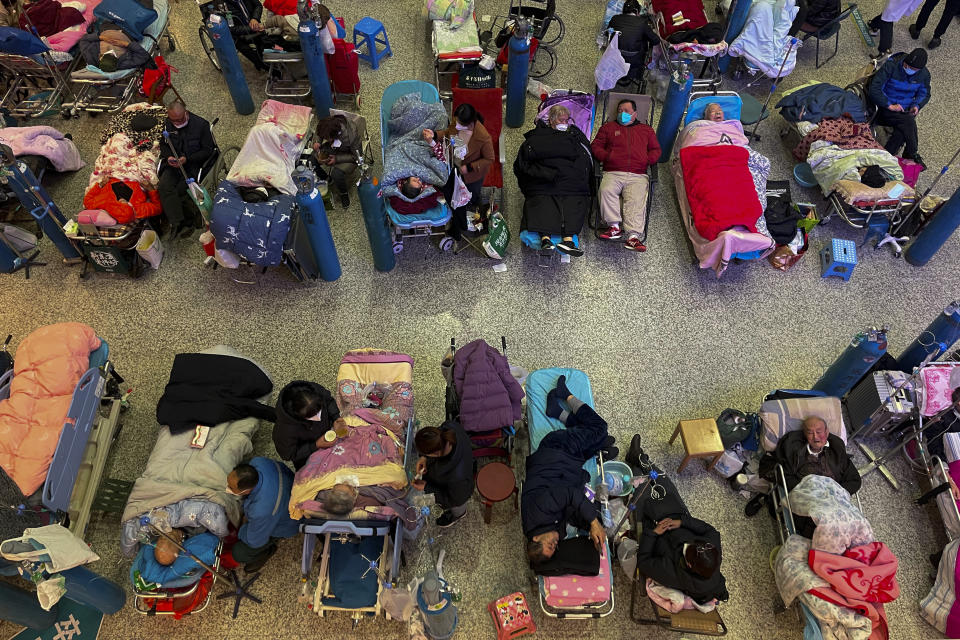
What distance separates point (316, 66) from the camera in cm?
737

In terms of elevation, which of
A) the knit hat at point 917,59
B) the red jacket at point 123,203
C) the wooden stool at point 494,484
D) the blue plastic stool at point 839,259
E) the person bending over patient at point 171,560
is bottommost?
the person bending over patient at point 171,560

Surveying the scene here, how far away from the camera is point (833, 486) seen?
15.9ft

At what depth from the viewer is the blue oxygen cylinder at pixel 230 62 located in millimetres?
7273

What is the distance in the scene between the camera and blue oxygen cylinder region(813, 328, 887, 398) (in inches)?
204

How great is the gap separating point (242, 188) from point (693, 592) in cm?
524

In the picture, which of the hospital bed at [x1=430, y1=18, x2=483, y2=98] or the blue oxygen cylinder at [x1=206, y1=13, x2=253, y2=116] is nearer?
the blue oxygen cylinder at [x1=206, y1=13, x2=253, y2=116]

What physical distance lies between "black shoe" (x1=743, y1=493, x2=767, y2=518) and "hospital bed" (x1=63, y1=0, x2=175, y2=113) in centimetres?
794

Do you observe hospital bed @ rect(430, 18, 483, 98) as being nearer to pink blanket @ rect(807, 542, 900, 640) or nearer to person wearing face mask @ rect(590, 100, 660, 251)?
person wearing face mask @ rect(590, 100, 660, 251)

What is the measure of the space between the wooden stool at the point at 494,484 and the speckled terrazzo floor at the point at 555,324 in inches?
15.8

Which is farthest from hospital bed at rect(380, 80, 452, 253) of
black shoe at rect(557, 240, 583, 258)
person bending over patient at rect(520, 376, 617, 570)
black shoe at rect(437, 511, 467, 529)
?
black shoe at rect(437, 511, 467, 529)

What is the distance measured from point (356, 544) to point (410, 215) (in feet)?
10.3

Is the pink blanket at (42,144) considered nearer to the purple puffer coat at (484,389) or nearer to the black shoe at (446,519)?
the purple puffer coat at (484,389)

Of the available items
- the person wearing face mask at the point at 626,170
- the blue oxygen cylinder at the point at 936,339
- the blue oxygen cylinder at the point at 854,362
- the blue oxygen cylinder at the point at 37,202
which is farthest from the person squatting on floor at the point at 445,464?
the blue oxygen cylinder at the point at 37,202

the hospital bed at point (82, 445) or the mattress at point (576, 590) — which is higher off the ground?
the mattress at point (576, 590)
